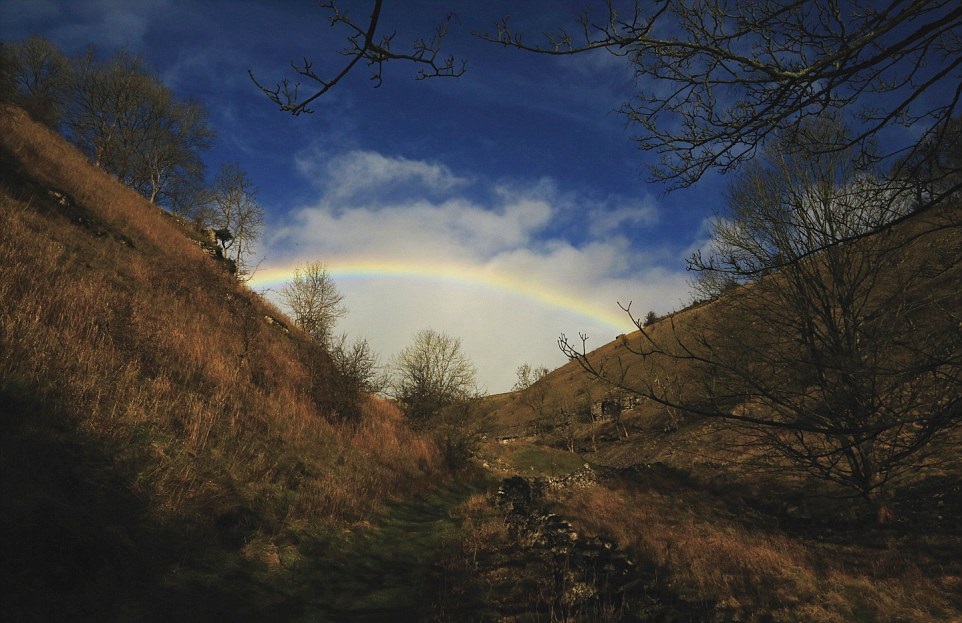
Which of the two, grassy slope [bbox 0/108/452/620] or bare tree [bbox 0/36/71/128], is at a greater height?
bare tree [bbox 0/36/71/128]

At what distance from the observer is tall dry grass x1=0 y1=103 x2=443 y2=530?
5309 millimetres

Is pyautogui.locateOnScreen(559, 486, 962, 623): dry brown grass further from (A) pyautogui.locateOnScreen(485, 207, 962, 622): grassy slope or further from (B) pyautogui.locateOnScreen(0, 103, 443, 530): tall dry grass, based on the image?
(B) pyautogui.locateOnScreen(0, 103, 443, 530): tall dry grass

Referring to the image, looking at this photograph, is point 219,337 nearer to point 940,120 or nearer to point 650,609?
point 650,609

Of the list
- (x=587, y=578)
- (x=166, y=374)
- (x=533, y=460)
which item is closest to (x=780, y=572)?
(x=587, y=578)

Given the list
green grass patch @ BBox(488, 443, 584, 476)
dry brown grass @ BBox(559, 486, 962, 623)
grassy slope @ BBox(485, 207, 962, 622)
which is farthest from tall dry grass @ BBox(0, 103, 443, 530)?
green grass patch @ BBox(488, 443, 584, 476)

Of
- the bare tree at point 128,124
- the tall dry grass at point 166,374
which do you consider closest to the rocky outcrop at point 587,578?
the tall dry grass at point 166,374

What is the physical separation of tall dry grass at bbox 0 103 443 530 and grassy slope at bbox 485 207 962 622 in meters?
5.29

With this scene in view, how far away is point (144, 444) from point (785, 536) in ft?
41.4

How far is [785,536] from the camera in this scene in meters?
9.84

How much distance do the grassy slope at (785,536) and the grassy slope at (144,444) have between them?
4.40 m

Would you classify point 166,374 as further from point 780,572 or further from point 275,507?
point 780,572

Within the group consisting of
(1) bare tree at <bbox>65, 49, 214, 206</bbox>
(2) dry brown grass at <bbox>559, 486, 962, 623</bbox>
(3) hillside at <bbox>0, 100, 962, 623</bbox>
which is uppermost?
(1) bare tree at <bbox>65, 49, 214, 206</bbox>

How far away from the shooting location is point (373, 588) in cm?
537

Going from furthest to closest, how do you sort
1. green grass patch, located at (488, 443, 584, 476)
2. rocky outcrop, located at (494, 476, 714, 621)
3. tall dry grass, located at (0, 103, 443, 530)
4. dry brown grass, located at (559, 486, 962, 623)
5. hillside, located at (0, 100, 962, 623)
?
green grass patch, located at (488, 443, 584, 476) → dry brown grass, located at (559, 486, 962, 623) → rocky outcrop, located at (494, 476, 714, 621) → tall dry grass, located at (0, 103, 443, 530) → hillside, located at (0, 100, 962, 623)
